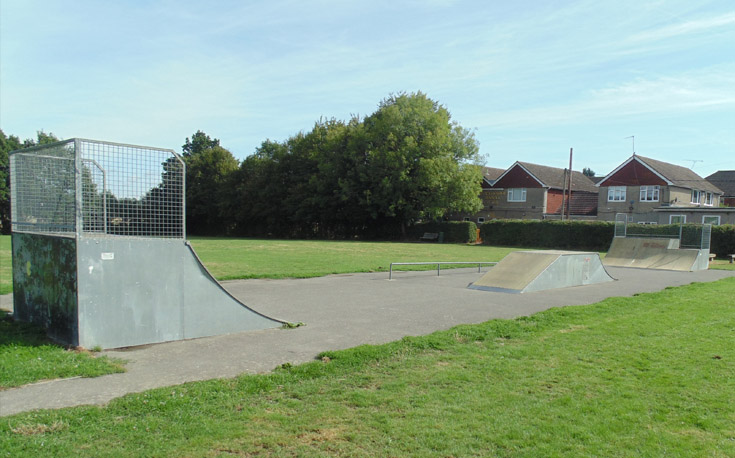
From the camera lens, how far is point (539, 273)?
1389 centimetres

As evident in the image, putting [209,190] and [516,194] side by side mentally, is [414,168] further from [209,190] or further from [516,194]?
[209,190]

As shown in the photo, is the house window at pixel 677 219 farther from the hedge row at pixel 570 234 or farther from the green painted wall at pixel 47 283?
the green painted wall at pixel 47 283

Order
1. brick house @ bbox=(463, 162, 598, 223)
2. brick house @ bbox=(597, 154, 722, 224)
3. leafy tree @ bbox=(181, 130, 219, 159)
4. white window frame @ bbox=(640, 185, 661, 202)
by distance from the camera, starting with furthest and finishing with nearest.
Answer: leafy tree @ bbox=(181, 130, 219, 159) → brick house @ bbox=(463, 162, 598, 223) → white window frame @ bbox=(640, 185, 661, 202) → brick house @ bbox=(597, 154, 722, 224)

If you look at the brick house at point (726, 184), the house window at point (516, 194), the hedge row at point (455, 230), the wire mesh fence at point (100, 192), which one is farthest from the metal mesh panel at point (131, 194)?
the brick house at point (726, 184)

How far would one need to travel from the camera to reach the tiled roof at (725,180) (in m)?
61.4

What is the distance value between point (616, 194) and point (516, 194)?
10496mm

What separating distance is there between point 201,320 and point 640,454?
5.88 metres

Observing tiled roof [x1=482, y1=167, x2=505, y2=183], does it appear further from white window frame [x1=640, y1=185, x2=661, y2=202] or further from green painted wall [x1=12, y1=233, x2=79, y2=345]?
green painted wall [x1=12, y1=233, x2=79, y2=345]

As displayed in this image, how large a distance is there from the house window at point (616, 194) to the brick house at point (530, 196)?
3.95 metres

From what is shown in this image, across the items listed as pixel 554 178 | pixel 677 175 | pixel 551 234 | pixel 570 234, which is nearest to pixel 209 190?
pixel 554 178

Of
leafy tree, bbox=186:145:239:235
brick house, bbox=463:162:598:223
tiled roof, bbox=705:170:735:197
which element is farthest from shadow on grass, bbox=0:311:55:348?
tiled roof, bbox=705:170:735:197

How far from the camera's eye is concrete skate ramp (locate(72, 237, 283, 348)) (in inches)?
258

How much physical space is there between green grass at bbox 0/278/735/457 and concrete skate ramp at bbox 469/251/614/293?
20.8 feet

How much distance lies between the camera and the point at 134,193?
6.84 m
